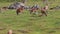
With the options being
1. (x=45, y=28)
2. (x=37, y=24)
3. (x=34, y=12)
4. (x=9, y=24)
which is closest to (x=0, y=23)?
(x=9, y=24)

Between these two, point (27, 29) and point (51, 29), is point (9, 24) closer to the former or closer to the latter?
point (27, 29)

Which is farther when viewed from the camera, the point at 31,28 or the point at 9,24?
the point at 9,24

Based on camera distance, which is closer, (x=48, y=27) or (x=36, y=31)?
(x=36, y=31)

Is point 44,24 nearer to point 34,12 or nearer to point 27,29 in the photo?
point 27,29

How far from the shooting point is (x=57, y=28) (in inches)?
750

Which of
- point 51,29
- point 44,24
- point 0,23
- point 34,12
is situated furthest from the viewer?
point 34,12

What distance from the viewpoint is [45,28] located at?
1906 cm

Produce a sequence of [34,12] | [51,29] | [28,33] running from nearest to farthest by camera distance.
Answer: [28,33]
[51,29]
[34,12]

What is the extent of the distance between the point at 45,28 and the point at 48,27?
0.45m

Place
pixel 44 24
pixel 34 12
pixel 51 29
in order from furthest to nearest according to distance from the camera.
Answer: pixel 34 12
pixel 44 24
pixel 51 29

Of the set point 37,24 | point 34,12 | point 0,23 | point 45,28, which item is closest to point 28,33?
point 45,28

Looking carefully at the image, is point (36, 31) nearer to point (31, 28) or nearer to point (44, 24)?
point (31, 28)

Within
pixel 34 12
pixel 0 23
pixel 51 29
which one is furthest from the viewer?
pixel 34 12

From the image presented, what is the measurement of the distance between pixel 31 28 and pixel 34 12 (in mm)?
8704
